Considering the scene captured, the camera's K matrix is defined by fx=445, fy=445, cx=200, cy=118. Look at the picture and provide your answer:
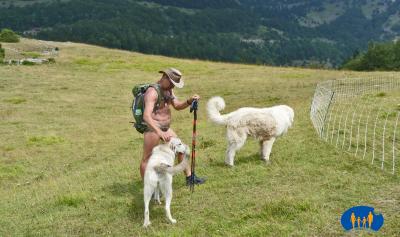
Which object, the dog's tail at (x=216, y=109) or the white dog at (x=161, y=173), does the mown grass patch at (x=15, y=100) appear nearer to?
the dog's tail at (x=216, y=109)

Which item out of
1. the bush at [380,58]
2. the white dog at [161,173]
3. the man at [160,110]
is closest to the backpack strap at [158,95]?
the man at [160,110]

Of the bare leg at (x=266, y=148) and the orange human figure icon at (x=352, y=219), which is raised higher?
the orange human figure icon at (x=352, y=219)

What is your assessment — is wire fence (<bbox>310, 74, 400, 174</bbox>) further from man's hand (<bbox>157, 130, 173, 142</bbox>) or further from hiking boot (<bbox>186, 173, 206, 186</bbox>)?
man's hand (<bbox>157, 130, 173, 142</bbox>)

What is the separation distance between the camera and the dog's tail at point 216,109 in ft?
39.2

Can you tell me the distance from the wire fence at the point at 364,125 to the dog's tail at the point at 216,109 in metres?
4.06

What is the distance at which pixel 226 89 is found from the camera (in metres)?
38.6

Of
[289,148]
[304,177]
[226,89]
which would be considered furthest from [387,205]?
[226,89]

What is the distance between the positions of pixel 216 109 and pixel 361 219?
566 cm

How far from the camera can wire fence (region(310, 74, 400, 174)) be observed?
1298cm

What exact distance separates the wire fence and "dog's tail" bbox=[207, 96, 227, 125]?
4057mm

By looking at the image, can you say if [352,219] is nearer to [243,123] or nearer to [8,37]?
[243,123]

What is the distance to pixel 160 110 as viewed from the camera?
1013 centimetres

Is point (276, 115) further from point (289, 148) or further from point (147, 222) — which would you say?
point (147, 222)

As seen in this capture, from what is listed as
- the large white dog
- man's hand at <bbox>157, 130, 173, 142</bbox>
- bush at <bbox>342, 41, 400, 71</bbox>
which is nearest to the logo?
man's hand at <bbox>157, 130, 173, 142</bbox>
